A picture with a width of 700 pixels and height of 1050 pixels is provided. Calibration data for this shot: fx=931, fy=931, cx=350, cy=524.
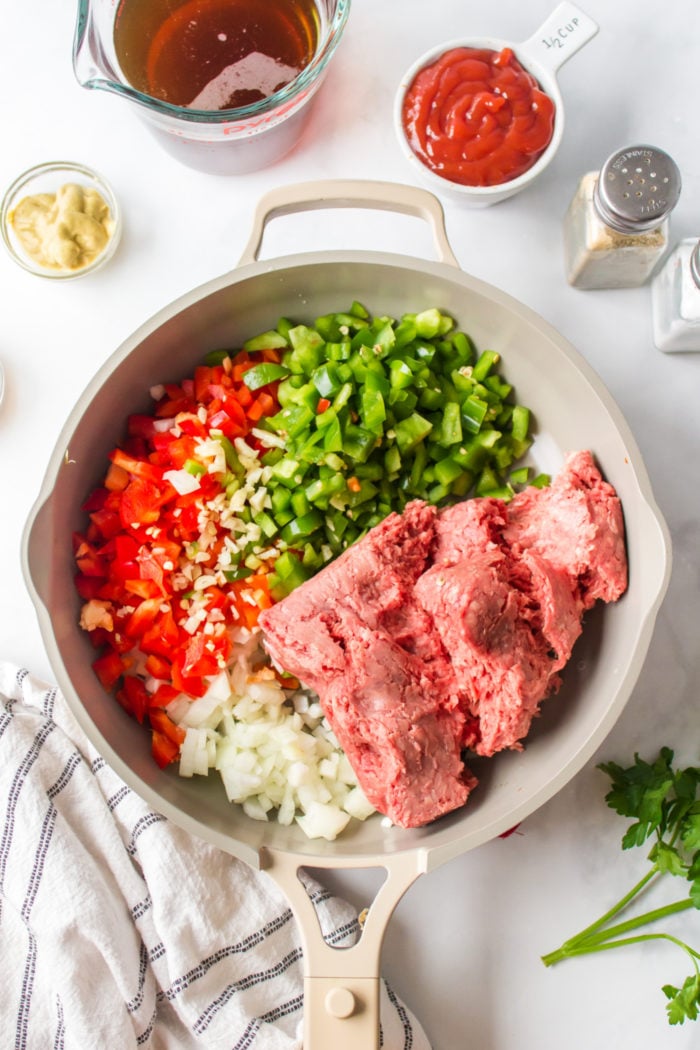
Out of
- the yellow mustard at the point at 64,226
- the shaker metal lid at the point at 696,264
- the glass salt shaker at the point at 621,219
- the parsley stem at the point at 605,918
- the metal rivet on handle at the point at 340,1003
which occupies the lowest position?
the parsley stem at the point at 605,918

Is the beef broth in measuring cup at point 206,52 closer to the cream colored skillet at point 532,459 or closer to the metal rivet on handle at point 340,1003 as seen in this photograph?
the cream colored skillet at point 532,459

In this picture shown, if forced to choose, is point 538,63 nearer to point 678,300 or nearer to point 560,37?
point 560,37

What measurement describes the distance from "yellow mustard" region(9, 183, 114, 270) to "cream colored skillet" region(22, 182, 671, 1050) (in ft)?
1.39

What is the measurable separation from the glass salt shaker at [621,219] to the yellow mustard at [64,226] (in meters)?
1.14

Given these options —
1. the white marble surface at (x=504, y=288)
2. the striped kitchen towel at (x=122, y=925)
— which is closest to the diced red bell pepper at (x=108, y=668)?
the striped kitchen towel at (x=122, y=925)

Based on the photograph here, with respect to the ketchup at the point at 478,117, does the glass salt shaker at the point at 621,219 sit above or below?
below

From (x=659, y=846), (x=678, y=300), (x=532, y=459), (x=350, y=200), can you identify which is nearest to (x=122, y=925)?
(x=659, y=846)

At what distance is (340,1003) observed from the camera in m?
1.65

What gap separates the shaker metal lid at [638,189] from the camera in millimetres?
1979

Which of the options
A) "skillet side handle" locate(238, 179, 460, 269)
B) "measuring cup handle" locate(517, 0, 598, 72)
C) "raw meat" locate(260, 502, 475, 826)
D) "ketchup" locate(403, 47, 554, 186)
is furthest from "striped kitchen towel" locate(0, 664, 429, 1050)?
"measuring cup handle" locate(517, 0, 598, 72)

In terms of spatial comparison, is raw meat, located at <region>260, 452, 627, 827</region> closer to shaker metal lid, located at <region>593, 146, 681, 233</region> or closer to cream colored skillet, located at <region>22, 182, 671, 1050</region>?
cream colored skillet, located at <region>22, 182, 671, 1050</region>

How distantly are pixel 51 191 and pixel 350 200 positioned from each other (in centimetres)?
88

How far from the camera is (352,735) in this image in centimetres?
180

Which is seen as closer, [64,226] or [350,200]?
[350,200]
